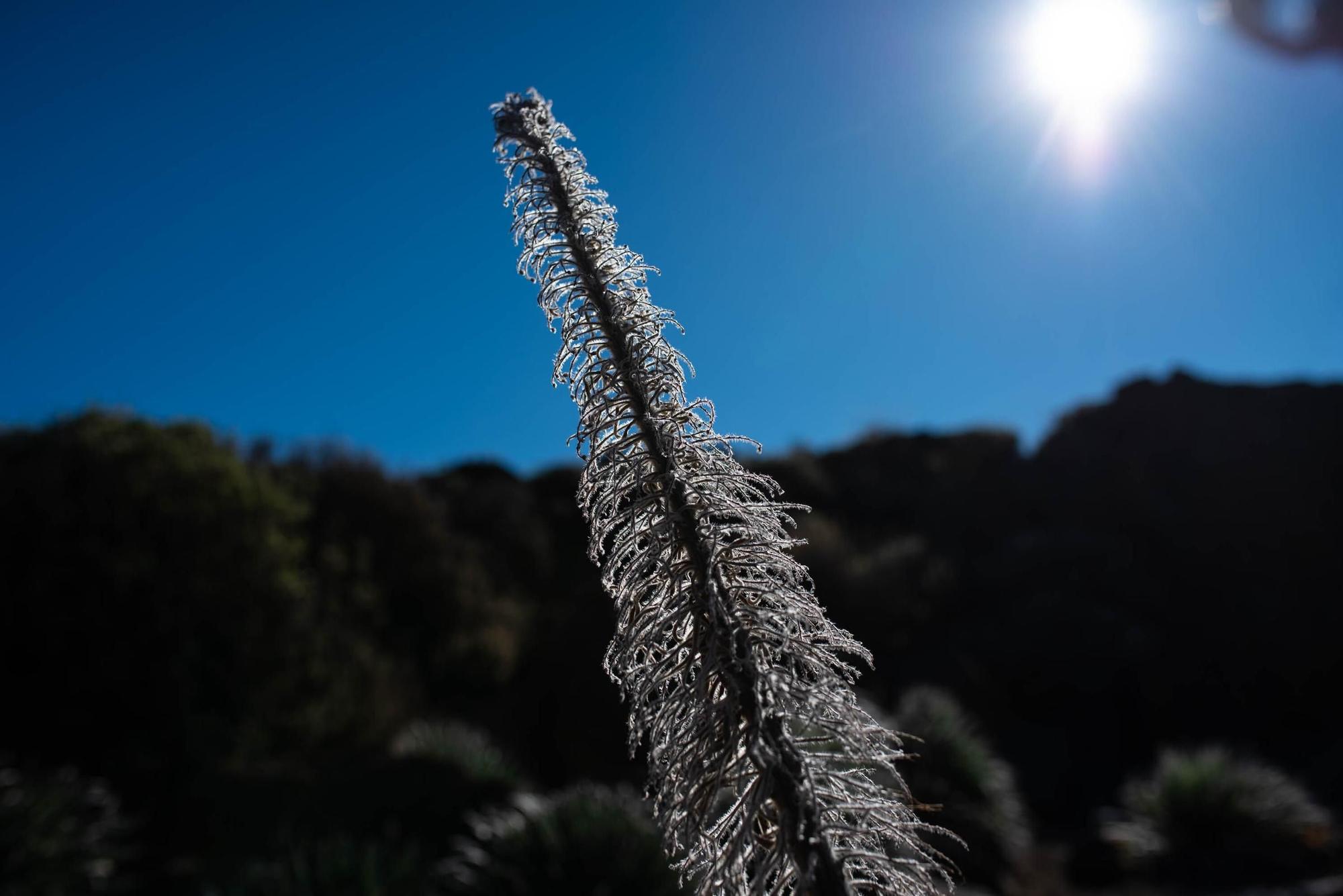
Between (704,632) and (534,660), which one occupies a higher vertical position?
(534,660)

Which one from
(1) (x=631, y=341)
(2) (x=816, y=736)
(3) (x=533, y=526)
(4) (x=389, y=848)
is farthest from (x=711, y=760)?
(3) (x=533, y=526)

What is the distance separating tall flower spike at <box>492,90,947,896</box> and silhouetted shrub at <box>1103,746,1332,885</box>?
11363mm

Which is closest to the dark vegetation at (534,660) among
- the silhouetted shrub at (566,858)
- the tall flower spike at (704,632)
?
the silhouetted shrub at (566,858)

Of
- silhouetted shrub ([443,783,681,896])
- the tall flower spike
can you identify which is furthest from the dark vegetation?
the tall flower spike

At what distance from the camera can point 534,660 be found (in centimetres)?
1803

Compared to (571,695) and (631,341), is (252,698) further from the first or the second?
(631,341)

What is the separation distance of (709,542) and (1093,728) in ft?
53.8

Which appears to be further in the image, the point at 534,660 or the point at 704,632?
the point at 534,660

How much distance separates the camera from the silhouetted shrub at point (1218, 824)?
9.47 meters

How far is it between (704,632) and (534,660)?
60.1 ft

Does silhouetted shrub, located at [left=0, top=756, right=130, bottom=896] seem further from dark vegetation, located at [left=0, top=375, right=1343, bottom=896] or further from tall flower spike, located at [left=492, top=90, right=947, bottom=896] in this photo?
tall flower spike, located at [left=492, top=90, right=947, bottom=896]

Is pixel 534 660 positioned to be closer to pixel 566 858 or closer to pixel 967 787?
pixel 967 787

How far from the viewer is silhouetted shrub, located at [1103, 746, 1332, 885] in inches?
373

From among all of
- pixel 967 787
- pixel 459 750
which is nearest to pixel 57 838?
pixel 459 750
